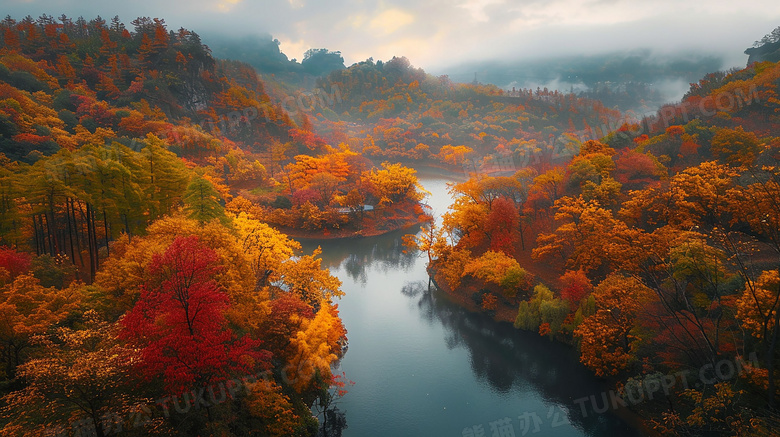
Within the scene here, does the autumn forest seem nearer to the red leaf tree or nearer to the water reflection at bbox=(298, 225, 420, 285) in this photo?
the red leaf tree

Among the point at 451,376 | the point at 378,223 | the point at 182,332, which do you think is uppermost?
the point at 378,223

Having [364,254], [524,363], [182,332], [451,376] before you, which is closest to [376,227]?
[364,254]

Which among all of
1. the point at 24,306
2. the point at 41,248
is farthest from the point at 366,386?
the point at 41,248

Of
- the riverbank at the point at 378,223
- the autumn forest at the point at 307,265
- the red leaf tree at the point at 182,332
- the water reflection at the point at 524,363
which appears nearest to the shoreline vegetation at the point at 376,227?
the riverbank at the point at 378,223

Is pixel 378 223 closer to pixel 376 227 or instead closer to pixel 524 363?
pixel 376 227

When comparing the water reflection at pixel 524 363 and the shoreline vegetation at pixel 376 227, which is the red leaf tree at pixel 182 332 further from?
the shoreline vegetation at pixel 376 227

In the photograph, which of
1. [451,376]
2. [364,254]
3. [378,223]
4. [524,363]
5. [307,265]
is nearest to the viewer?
[451,376]
